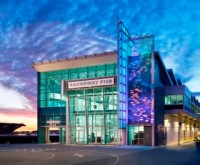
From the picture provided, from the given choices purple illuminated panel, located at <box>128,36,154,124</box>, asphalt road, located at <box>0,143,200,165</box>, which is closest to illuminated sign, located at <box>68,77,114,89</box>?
purple illuminated panel, located at <box>128,36,154,124</box>

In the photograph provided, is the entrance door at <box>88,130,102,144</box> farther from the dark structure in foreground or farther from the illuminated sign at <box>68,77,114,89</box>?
the dark structure in foreground

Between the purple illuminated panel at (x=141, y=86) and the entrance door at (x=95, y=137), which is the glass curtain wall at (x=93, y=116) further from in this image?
the purple illuminated panel at (x=141, y=86)

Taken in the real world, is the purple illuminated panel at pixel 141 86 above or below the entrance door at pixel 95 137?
above

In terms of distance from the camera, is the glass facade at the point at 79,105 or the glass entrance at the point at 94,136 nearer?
the glass facade at the point at 79,105

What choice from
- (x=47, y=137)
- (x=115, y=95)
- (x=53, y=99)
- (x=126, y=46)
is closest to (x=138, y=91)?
(x=115, y=95)

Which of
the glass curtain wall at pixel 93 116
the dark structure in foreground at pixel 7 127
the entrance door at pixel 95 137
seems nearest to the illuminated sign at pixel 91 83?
the glass curtain wall at pixel 93 116

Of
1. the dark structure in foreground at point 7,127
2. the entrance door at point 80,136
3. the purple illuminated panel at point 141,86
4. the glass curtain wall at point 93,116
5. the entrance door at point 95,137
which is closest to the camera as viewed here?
the purple illuminated panel at point 141,86

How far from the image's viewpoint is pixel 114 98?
49812 millimetres

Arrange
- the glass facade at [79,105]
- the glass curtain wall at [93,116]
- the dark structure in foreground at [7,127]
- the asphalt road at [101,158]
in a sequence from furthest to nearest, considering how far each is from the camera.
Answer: the dark structure in foreground at [7,127], the glass facade at [79,105], the glass curtain wall at [93,116], the asphalt road at [101,158]

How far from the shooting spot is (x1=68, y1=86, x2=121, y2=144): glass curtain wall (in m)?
49.8

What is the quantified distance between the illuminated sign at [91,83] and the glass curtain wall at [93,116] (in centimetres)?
133

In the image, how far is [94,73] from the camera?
52.9 metres

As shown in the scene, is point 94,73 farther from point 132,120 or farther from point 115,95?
point 132,120

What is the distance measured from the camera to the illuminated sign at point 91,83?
48156mm
